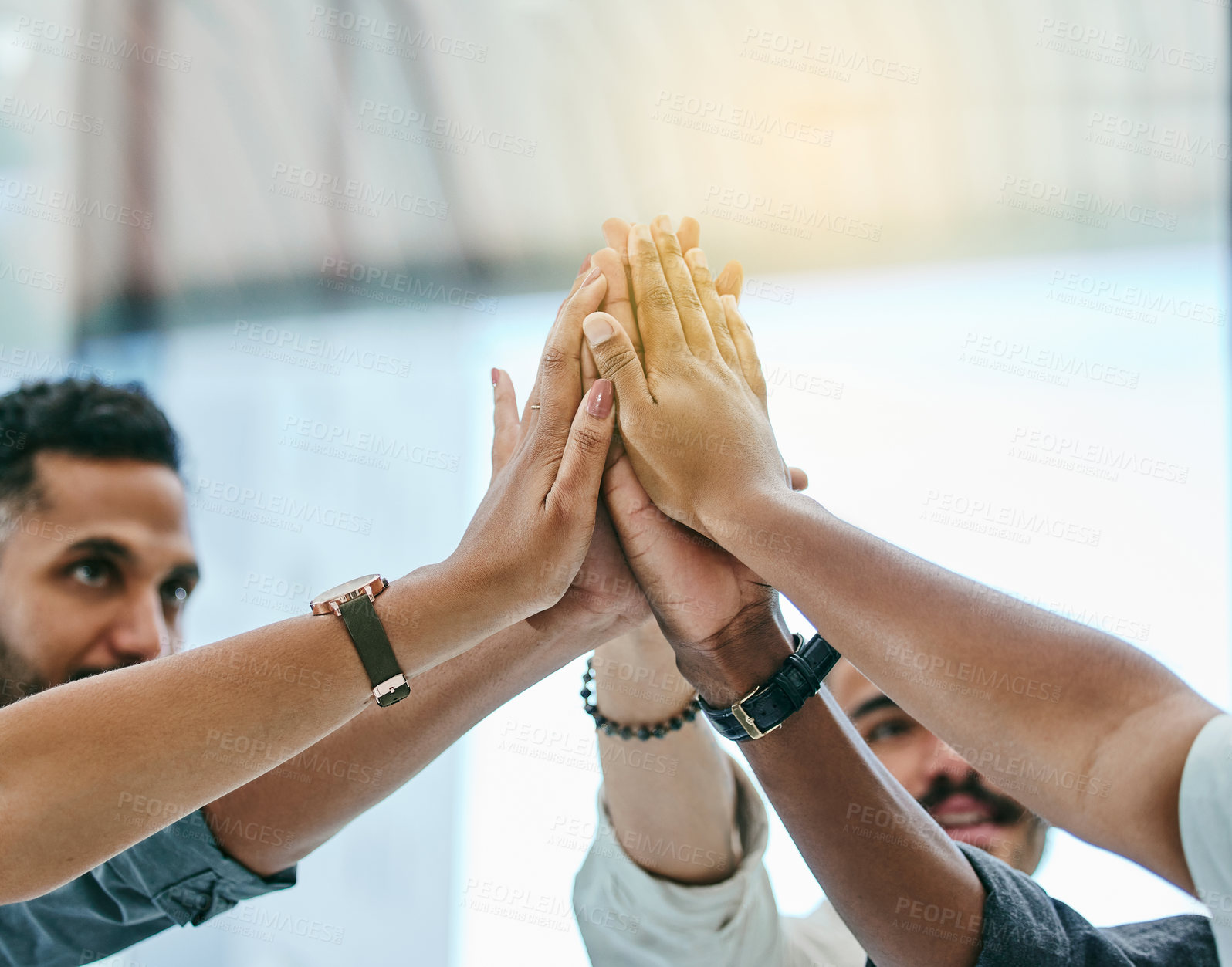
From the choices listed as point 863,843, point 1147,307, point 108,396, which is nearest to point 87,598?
point 108,396

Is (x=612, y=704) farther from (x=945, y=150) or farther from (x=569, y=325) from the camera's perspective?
(x=945, y=150)

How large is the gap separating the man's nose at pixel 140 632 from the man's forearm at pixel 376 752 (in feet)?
1.23

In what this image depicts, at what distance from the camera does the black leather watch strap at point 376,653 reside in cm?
79

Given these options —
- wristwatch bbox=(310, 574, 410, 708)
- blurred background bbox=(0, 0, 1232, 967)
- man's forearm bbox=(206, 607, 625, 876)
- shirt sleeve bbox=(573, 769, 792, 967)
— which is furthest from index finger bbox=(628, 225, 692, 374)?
blurred background bbox=(0, 0, 1232, 967)

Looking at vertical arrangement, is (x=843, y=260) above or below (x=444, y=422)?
above

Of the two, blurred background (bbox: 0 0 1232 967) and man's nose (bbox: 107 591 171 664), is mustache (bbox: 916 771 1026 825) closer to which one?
blurred background (bbox: 0 0 1232 967)

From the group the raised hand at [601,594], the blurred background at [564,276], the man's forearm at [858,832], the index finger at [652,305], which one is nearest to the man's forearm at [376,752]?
the raised hand at [601,594]

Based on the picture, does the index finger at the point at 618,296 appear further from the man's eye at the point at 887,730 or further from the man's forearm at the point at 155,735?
the man's eye at the point at 887,730

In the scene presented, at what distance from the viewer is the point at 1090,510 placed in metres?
1.76

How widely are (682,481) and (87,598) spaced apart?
0.94 meters

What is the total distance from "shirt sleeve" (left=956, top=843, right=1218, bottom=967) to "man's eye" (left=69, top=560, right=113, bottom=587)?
3.89 feet

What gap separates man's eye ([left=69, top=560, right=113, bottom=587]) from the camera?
54.0 inches

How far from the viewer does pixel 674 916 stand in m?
1.07

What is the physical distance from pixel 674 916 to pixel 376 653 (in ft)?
1.70
